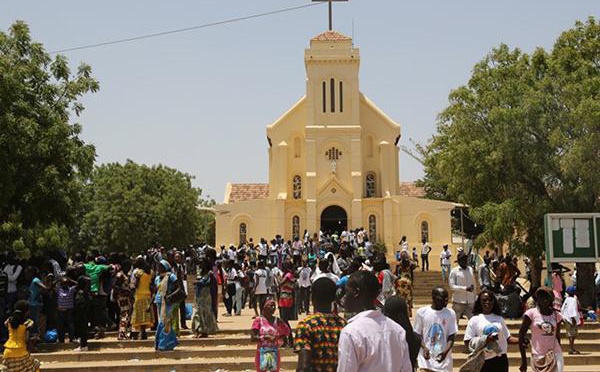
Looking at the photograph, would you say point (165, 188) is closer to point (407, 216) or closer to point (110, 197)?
point (110, 197)

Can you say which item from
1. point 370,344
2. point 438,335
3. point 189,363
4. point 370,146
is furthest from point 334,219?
point 370,344

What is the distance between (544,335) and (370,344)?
430 centimetres

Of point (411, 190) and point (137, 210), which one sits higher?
point (411, 190)

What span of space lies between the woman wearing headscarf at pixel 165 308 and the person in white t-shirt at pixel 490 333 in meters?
6.16

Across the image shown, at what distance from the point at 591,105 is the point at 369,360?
669 inches

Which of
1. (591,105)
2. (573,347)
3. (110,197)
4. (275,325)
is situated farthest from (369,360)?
(110,197)

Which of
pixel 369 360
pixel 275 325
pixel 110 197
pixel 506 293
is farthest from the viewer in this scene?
pixel 110 197

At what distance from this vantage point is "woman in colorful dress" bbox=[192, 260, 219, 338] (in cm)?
1431

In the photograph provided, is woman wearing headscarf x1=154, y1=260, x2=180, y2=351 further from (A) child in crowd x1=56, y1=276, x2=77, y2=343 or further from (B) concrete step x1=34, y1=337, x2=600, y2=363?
(A) child in crowd x1=56, y1=276, x2=77, y2=343

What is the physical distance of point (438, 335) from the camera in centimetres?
798

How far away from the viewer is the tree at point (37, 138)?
17.4 metres

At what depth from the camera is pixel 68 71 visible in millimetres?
20703

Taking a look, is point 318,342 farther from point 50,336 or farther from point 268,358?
point 50,336

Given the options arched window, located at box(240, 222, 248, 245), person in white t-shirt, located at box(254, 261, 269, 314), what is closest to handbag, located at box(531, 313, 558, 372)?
person in white t-shirt, located at box(254, 261, 269, 314)
